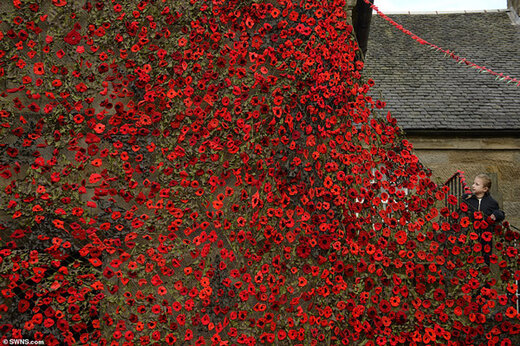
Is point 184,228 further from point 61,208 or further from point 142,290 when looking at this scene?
point 61,208

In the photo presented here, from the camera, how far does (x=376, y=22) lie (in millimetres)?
15484

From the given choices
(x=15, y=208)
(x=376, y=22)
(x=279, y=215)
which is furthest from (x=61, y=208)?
(x=376, y=22)

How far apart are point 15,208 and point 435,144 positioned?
890 cm

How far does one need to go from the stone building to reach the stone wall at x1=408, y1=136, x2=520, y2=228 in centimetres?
2

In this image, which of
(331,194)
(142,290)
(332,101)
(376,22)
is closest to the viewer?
(142,290)

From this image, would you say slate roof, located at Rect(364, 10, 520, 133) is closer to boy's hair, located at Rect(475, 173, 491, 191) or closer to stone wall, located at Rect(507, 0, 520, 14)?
stone wall, located at Rect(507, 0, 520, 14)

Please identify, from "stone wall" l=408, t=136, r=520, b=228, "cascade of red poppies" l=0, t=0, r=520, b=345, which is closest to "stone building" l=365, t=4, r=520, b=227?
"stone wall" l=408, t=136, r=520, b=228

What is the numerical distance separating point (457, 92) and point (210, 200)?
30.6 ft

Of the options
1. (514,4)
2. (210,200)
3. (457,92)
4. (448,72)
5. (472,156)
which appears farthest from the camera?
(514,4)

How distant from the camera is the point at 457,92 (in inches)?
460

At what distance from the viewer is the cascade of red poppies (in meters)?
4.21

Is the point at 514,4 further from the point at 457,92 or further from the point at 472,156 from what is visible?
the point at 472,156

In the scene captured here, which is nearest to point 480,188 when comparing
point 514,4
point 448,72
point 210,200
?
point 210,200

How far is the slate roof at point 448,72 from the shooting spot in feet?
35.3
